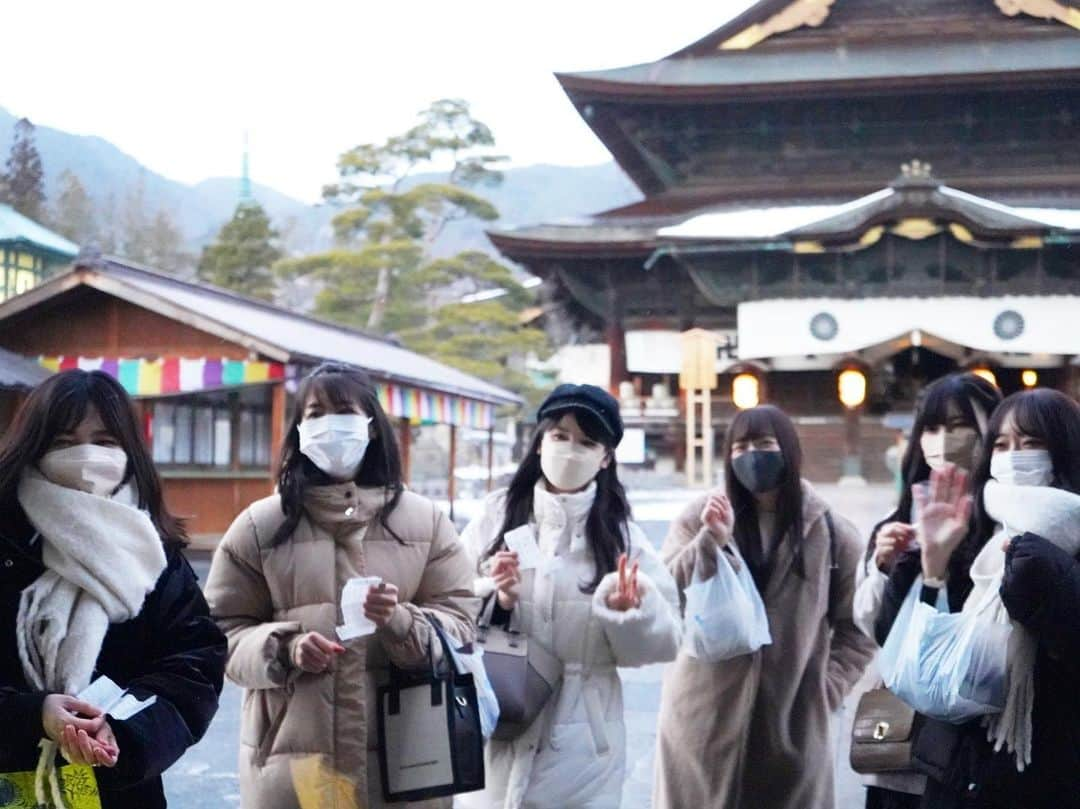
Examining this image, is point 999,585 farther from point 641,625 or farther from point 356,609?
point 356,609

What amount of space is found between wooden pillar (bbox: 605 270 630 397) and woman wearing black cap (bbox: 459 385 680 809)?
16262 mm

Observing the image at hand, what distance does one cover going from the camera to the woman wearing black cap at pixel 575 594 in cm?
300

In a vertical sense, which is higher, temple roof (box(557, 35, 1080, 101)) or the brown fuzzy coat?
temple roof (box(557, 35, 1080, 101))

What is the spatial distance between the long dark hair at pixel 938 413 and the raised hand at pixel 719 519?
1.26 ft

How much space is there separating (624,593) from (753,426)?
81cm

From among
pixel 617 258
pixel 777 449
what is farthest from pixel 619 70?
pixel 777 449

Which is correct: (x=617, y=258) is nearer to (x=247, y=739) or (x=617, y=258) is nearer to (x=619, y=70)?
(x=619, y=70)

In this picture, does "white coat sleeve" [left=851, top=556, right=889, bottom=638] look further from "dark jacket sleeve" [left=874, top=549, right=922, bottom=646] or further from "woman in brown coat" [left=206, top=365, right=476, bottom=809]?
"woman in brown coat" [left=206, top=365, right=476, bottom=809]

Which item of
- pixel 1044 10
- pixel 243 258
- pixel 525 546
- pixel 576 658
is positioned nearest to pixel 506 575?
pixel 525 546

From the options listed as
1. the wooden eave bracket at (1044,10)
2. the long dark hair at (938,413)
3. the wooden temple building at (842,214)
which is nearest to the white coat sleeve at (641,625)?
the long dark hair at (938,413)

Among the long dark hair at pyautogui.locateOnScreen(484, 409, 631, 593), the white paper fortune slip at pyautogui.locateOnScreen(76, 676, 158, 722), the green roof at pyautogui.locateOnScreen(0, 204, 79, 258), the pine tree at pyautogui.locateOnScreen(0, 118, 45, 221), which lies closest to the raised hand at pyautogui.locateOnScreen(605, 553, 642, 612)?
the long dark hair at pyautogui.locateOnScreen(484, 409, 631, 593)

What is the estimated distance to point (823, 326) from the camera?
17.7 m

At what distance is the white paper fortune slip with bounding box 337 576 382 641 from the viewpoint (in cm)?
256

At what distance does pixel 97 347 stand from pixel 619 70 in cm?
1094
